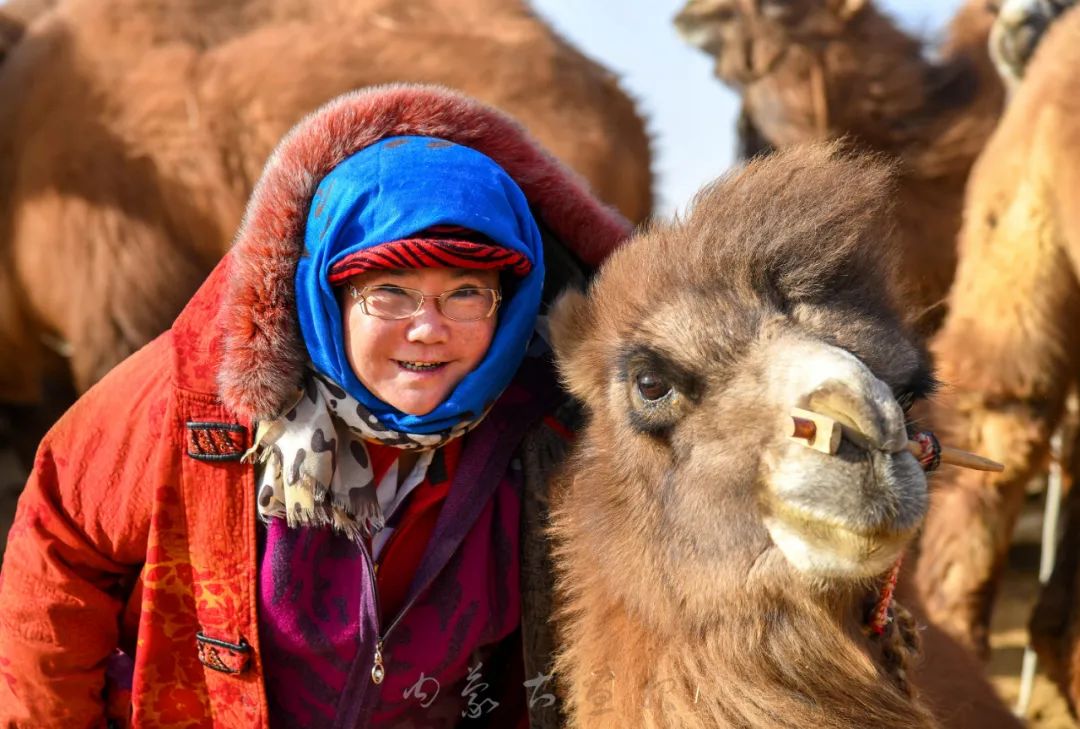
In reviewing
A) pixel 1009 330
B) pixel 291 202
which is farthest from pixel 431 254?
pixel 1009 330

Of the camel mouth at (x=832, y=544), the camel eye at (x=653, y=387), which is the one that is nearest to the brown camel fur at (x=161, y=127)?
the camel eye at (x=653, y=387)

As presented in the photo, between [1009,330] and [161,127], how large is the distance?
2904 mm

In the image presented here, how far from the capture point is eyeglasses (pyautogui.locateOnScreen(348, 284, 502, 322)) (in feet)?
7.29

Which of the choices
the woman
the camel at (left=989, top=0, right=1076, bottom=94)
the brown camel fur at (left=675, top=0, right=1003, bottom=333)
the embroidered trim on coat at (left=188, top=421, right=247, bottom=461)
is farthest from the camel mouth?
the brown camel fur at (left=675, top=0, right=1003, bottom=333)

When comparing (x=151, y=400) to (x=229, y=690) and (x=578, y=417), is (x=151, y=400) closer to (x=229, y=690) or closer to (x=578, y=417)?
(x=229, y=690)

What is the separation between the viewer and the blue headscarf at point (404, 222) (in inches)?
86.0

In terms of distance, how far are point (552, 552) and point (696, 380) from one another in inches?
19.7

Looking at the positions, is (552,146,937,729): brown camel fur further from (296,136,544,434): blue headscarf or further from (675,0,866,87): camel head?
(675,0,866,87): camel head

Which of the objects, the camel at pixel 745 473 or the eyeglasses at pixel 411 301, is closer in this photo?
the camel at pixel 745 473

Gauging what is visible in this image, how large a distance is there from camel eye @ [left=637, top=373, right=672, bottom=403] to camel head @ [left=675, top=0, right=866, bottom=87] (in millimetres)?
4524

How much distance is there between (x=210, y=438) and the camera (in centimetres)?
224

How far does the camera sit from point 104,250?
14.9 ft

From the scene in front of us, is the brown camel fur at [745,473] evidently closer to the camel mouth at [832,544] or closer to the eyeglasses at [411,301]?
the camel mouth at [832,544]

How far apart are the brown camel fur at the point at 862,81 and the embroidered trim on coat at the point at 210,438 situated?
435cm
